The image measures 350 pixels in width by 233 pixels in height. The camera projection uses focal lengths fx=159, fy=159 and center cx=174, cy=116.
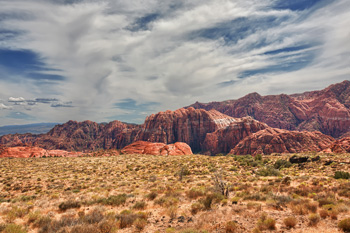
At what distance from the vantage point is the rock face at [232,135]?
142 m

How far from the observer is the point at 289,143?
9281cm

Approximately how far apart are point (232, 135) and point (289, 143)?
5592 cm

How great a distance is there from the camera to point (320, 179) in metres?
16.4

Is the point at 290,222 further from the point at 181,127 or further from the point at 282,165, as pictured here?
the point at 181,127

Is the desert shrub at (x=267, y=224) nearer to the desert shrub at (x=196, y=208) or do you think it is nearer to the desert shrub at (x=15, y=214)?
the desert shrub at (x=196, y=208)

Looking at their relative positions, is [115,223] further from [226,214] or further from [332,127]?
[332,127]

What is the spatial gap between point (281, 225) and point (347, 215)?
147 inches

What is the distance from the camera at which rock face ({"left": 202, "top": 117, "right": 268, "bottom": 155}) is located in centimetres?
14212

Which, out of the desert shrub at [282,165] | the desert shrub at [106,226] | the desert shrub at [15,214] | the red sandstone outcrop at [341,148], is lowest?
the red sandstone outcrop at [341,148]

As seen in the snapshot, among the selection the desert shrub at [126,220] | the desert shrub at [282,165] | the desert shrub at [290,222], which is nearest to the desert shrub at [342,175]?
the desert shrub at [282,165]

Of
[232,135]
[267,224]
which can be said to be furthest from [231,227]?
[232,135]

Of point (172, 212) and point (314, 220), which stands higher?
point (314, 220)

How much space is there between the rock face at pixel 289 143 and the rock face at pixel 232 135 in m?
32.8

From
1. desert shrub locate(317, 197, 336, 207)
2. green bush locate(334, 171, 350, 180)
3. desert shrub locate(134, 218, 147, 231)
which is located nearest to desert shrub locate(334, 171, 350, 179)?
green bush locate(334, 171, 350, 180)
